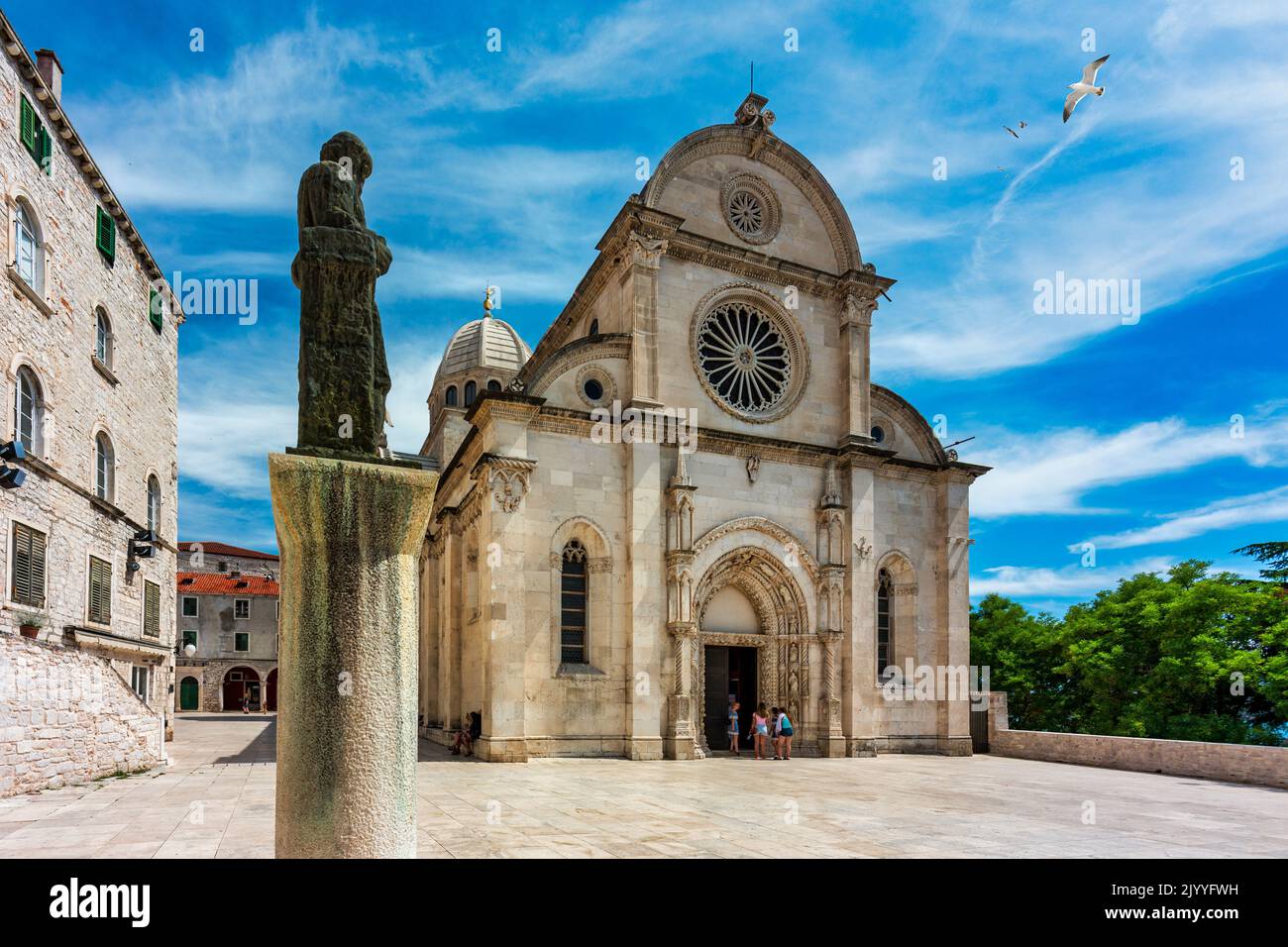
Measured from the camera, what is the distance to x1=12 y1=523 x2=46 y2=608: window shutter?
1502 cm

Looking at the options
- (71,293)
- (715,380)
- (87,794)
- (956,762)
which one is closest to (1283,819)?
(956,762)

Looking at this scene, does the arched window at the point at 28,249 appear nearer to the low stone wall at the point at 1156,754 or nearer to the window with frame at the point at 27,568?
the window with frame at the point at 27,568

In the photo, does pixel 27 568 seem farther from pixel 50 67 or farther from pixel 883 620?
pixel 883 620

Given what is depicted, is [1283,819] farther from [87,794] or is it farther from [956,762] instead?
[87,794]

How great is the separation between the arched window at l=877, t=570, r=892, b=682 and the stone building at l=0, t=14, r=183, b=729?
68.1 ft

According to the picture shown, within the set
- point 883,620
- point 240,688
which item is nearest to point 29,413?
point 883,620

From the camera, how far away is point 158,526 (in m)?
24.7

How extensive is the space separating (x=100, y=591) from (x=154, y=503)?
5.88 metres

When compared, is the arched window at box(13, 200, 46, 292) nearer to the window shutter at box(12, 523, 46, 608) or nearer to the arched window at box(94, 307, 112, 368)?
the arched window at box(94, 307, 112, 368)

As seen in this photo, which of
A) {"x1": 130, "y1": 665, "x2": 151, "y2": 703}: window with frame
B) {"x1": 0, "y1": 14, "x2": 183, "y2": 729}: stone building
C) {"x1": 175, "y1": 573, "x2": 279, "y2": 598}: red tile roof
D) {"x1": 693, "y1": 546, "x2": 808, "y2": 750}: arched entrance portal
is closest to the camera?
{"x1": 0, "y1": 14, "x2": 183, "y2": 729}: stone building

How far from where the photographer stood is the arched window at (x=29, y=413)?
15844 millimetres

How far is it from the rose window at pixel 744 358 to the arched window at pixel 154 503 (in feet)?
50.9

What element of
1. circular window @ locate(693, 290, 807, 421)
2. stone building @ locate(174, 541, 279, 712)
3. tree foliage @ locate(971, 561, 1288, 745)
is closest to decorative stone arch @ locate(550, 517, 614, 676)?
circular window @ locate(693, 290, 807, 421)
